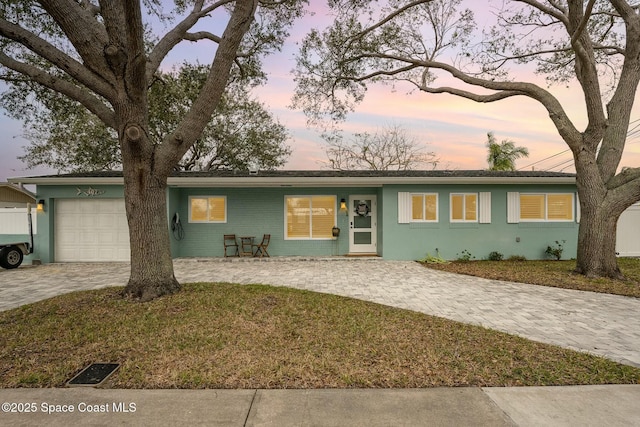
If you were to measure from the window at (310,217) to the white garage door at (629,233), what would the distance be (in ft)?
30.8

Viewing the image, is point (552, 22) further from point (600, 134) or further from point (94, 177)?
point (94, 177)

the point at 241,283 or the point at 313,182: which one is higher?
the point at 313,182

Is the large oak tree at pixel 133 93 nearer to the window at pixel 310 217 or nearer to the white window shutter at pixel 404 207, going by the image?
the window at pixel 310 217

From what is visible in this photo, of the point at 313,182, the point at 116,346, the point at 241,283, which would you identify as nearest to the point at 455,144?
the point at 313,182

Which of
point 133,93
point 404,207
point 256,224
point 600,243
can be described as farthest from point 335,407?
point 256,224

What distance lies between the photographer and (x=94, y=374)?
114 inches

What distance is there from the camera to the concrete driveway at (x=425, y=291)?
13.5 ft

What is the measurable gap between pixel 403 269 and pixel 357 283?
2186mm

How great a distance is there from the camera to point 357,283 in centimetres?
Result: 698

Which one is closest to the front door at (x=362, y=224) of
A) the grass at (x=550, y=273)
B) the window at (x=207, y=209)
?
the grass at (x=550, y=273)

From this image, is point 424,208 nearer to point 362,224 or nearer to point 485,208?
point 485,208

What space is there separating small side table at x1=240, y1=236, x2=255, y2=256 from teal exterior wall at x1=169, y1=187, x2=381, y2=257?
0.19 metres

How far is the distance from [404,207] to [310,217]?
306 centimetres

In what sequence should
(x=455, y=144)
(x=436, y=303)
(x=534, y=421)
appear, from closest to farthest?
(x=534, y=421) → (x=436, y=303) → (x=455, y=144)
